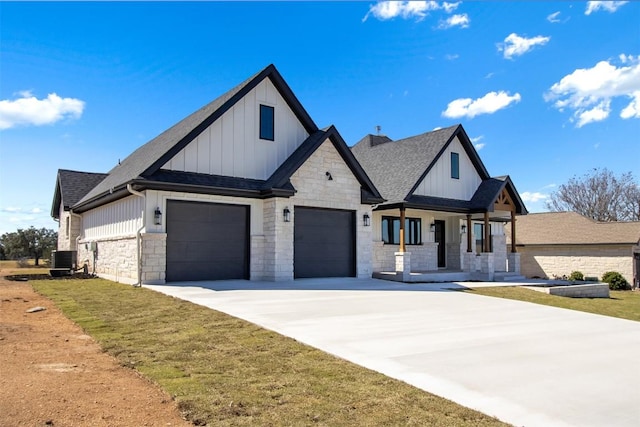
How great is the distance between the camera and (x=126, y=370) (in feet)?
17.3

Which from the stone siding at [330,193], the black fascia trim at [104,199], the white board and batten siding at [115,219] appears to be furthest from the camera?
the stone siding at [330,193]

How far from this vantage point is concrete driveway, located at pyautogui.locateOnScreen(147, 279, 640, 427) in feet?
14.5

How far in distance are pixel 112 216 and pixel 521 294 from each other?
50.0 ft

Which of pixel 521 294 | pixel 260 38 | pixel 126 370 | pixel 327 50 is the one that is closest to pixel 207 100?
pixel 260 38

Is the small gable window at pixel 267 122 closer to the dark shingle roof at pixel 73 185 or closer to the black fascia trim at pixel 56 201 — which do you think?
the dark shingle roof at pixel 73 185

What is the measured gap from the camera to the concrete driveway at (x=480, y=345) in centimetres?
443

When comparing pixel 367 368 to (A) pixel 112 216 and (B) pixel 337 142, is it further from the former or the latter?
(A) pixel 112 216

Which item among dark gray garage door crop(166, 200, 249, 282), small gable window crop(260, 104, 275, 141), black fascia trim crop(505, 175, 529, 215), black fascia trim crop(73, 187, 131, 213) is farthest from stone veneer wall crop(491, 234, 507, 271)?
black fascia trim crop(73, 187, 131, 213)

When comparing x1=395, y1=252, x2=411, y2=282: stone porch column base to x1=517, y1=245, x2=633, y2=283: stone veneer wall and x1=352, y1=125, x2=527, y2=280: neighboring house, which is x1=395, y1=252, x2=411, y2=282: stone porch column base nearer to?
x1=352, y1=125, x2=527, y2=280: neighboring house

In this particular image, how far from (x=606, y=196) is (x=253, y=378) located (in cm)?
5357

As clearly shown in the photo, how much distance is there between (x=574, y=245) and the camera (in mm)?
30531

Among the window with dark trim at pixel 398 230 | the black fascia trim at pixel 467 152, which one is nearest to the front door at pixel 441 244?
the window with dark trim at pixel 398 230

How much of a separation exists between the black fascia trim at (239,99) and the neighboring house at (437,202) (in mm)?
5319

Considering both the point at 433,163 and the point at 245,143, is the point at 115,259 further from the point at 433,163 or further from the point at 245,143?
the point at 433,163
